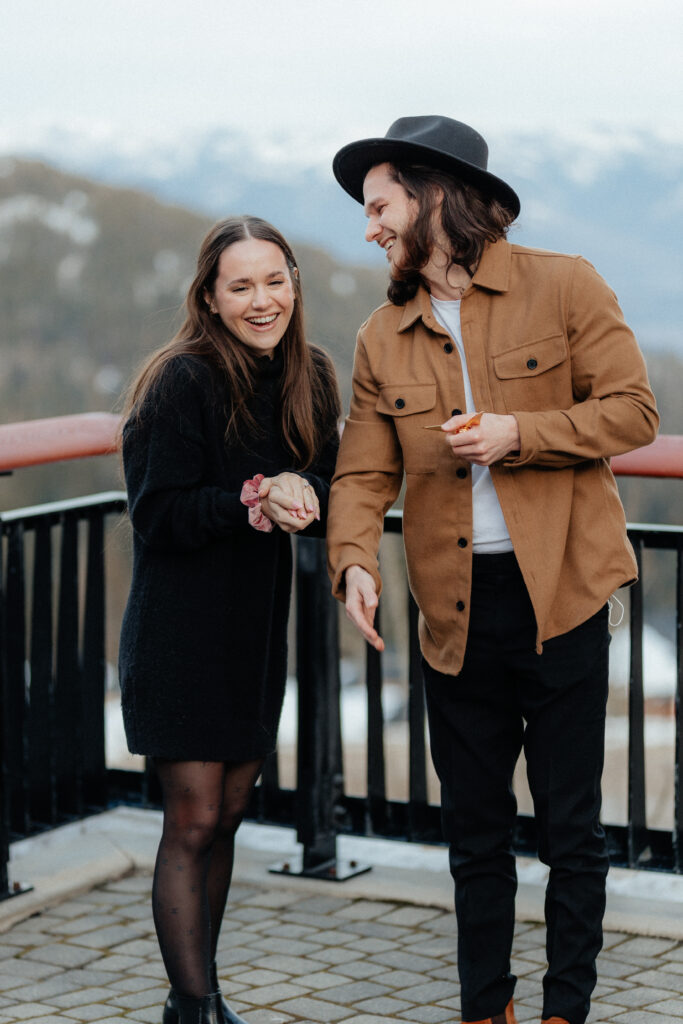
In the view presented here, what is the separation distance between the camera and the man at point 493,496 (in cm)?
269

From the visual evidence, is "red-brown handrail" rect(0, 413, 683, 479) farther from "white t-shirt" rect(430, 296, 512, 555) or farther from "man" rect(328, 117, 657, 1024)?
"white t-shirt" rect(430, 296, 512, 555)

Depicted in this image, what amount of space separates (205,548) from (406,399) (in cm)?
54

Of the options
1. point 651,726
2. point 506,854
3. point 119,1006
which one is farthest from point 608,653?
point 651,726

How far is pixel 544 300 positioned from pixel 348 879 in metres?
2.08

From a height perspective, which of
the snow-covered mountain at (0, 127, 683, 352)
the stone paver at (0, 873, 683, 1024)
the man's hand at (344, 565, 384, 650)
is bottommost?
the stone paver at (0, 873, 683, 1024)

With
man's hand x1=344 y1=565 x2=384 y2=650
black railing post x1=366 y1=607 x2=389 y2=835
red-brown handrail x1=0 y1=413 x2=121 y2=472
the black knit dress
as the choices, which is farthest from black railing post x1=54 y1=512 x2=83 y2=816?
man's hand x1=344 y1=565 x2=384 y2=650

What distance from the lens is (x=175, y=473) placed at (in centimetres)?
282

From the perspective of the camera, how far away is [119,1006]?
3.33 m

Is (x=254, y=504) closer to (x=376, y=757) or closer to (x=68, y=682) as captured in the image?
(x=376, y=757)

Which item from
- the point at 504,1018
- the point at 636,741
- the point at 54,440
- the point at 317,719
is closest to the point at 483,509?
the point at 504,1018

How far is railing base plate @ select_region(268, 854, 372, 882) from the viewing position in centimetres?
409

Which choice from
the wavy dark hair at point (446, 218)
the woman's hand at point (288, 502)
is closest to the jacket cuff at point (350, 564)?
the woman's hand at point (288, 502)

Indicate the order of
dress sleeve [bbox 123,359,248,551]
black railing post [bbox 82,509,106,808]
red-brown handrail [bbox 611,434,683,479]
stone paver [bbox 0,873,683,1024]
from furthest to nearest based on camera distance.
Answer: black railing post [bbox 82,509,106,808] → red-brown handrail [bbox 611,434,683,479] → stone paver [bbox 0,873,683,1024] → dress sleeve [bbox 123,359,248,551]

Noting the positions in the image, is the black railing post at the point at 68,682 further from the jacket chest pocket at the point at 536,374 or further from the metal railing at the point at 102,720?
the jacket chest pocket at the point at 536,374
